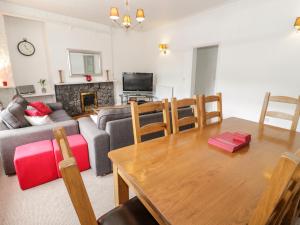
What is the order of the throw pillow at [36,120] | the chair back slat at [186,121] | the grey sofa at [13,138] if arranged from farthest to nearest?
the throw pillow at [36,120]
the grey sofa at [13,138]
the chair back slat at [186,121]

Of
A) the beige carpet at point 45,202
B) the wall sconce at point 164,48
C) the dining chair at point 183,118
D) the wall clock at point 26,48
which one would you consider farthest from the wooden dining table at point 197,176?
the wall clock at point 26,48

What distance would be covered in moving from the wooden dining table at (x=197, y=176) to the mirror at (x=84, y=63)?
4.53 meters

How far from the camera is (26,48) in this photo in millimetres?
4188

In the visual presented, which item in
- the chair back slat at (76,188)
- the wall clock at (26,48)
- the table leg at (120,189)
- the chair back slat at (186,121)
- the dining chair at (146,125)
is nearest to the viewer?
the chair back slat at (76,188)

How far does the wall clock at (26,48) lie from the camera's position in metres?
4.11

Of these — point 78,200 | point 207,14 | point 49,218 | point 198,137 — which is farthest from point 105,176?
point 207,14

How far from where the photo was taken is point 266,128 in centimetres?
162

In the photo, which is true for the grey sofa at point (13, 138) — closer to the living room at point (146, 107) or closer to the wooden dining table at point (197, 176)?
the living room at point (146, 107)

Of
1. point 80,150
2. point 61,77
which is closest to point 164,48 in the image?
point 61,77

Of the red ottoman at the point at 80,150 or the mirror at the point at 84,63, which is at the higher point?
the mirror at the point at 84,63

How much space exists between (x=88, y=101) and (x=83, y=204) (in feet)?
16.7

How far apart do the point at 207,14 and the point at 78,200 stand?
185 inches

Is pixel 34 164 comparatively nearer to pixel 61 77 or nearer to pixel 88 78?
pixel 61 77

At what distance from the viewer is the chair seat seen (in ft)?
2.98
